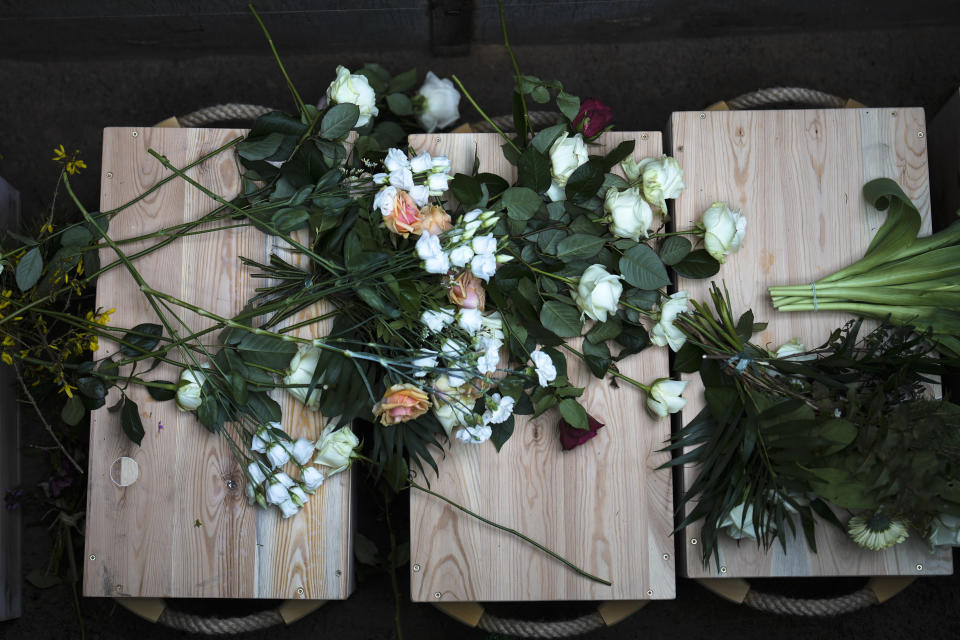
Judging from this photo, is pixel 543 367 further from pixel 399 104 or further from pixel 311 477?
pixel 399 104

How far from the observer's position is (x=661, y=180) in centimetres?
132

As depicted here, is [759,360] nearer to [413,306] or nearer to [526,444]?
[526,444]

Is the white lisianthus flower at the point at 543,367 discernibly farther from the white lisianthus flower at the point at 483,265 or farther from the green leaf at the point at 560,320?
the white lisianthus flower at the point at 483,265

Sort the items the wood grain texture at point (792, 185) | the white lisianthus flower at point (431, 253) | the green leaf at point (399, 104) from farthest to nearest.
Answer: the green leaf at point (399, 104) < the wood grain texture at point (792, 185) < the white lisianthus flower at point (431, 253)

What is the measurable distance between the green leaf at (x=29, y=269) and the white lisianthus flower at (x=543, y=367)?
971 mm

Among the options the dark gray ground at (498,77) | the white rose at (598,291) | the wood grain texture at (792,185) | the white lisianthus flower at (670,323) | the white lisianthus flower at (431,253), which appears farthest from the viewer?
the dark gray ground at (498,77)

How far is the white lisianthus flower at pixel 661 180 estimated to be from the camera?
1.32m

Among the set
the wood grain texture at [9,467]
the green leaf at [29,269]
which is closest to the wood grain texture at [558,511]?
Result: the green leaf at [29,269]

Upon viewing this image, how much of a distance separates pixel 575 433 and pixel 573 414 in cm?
4

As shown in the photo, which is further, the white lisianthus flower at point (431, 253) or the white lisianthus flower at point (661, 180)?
the white lisianthus flower at point (661, 180)

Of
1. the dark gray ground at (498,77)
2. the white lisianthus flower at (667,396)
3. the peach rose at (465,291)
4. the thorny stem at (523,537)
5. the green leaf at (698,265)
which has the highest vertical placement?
the dark gray ground at (498,77)

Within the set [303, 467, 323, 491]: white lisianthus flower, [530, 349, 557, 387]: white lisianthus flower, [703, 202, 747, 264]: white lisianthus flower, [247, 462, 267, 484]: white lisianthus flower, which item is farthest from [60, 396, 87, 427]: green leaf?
[703, 202, 747, 264]: white lisianthus flower

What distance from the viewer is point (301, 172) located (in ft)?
4.52

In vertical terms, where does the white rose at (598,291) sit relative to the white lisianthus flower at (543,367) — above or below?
above
